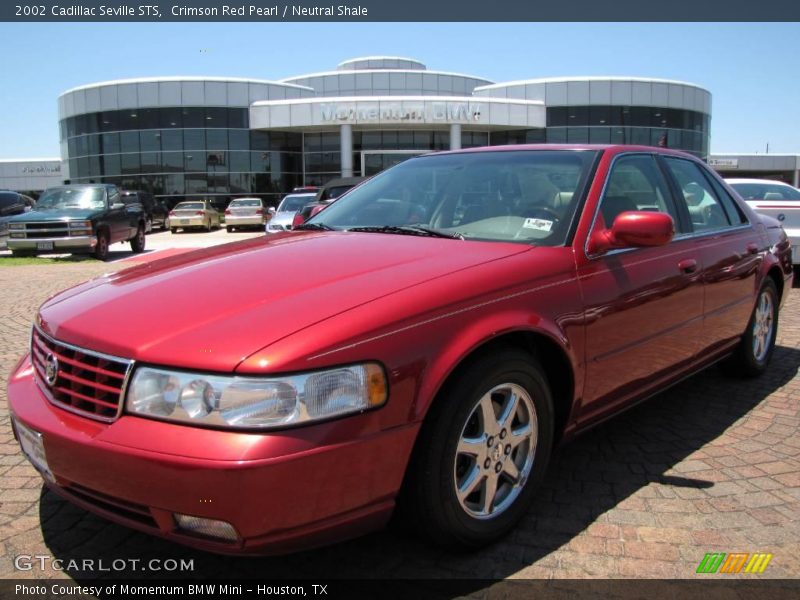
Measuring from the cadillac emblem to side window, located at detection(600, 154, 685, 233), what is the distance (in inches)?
96.9

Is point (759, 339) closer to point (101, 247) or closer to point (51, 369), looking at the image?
point (51, 369)

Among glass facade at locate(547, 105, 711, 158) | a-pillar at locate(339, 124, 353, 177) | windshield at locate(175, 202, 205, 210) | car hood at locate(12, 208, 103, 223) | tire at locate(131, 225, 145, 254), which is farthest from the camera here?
glass facade at locate(547, 105, 711, 158)

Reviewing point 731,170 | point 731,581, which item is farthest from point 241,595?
point 731,170

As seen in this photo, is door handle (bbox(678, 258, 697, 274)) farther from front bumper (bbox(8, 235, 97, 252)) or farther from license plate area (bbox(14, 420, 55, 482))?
front bumper (bbox(8, 235, 97, 252))

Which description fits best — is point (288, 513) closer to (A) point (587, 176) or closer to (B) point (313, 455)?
(B) point (313, 455)

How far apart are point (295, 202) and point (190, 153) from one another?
67.9ft

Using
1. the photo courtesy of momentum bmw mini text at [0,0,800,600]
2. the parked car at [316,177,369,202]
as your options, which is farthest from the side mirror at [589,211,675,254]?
the parked car at [316,177,369,202]

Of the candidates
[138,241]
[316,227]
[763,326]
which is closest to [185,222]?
[138,241]

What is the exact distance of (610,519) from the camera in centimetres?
289

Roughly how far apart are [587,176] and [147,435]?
7.73 feet

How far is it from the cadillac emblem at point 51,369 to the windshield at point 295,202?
16.4 m

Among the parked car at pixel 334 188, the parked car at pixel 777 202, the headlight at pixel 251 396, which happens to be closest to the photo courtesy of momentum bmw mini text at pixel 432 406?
the headlight at pixel 251 396

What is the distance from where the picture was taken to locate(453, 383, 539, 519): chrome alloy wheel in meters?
2.50

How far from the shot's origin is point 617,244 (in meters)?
3.06
